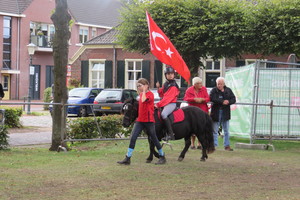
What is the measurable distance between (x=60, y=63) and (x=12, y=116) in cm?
657

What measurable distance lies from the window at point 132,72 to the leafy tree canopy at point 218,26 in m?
9.67

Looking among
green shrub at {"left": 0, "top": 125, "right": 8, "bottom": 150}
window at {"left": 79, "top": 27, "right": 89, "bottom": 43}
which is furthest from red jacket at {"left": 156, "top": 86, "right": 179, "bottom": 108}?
window at {"left": 79, "top": 27, "right": 89, "bottom": 43}

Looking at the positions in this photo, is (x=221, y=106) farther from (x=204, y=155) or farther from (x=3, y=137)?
(x=3, y=137)

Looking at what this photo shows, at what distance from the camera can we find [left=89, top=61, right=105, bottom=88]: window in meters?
44.3

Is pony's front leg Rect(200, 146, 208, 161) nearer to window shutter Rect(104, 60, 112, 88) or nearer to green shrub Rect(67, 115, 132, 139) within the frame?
green shrub Rect(67, 115, 132, 139)

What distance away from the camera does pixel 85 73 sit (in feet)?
147

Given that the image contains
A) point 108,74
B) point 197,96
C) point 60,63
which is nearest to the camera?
point 60,63

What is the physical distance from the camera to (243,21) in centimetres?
3003

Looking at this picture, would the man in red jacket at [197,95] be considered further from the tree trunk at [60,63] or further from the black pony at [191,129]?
the tree trunk at [60,63]

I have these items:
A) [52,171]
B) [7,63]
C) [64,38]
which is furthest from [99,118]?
[7,63]

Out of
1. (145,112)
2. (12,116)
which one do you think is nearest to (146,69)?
(12,116)

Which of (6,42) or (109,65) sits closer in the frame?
(109,65)

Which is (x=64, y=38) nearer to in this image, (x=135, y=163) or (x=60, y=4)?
(x=60, y=4)

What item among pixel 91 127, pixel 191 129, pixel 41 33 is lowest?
pixel 91 127
